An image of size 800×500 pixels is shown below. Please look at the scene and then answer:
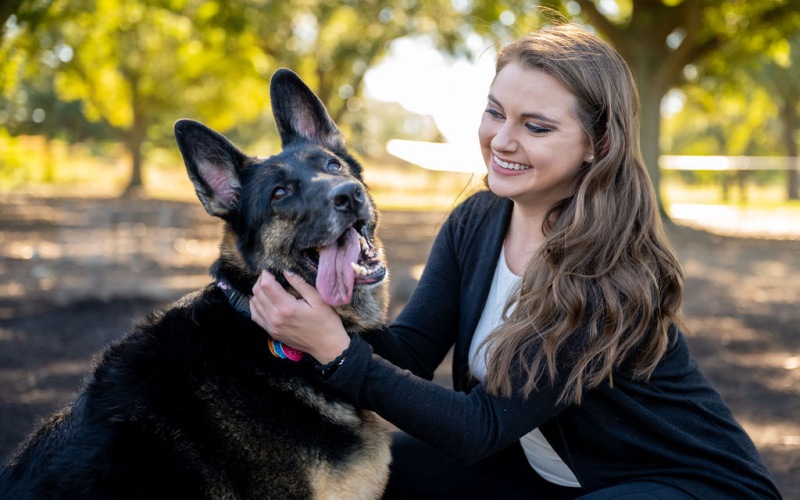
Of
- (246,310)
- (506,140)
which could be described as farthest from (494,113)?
(246,310)

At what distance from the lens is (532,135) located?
8.59ft

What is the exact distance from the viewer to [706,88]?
71.6 ft

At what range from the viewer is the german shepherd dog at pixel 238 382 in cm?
213

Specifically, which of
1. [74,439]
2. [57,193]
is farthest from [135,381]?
[57,193]

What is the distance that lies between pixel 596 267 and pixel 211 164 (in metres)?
1.48

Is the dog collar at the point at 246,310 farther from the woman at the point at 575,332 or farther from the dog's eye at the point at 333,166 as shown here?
the dog's eye at the point at 333,166

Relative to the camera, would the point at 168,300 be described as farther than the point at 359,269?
Yes

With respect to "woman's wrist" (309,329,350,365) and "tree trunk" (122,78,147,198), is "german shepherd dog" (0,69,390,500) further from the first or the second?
"tree trunk" (122,78,147,198)

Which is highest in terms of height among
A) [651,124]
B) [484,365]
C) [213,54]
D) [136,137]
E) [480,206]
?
[213,54]

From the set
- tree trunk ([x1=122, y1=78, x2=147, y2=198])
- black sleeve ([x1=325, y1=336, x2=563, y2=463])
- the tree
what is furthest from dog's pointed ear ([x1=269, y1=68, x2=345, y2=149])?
tree trunk ([x1=122, y1=78, x2=147, y2=198])

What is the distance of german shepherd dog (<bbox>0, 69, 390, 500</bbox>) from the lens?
2.13 metres

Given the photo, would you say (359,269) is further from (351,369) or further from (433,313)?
(433,313)

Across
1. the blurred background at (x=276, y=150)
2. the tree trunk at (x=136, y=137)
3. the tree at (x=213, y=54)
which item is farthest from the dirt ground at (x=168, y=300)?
the tree trunk at (x=136, y=137)

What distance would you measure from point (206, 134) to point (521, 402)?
1.47m
